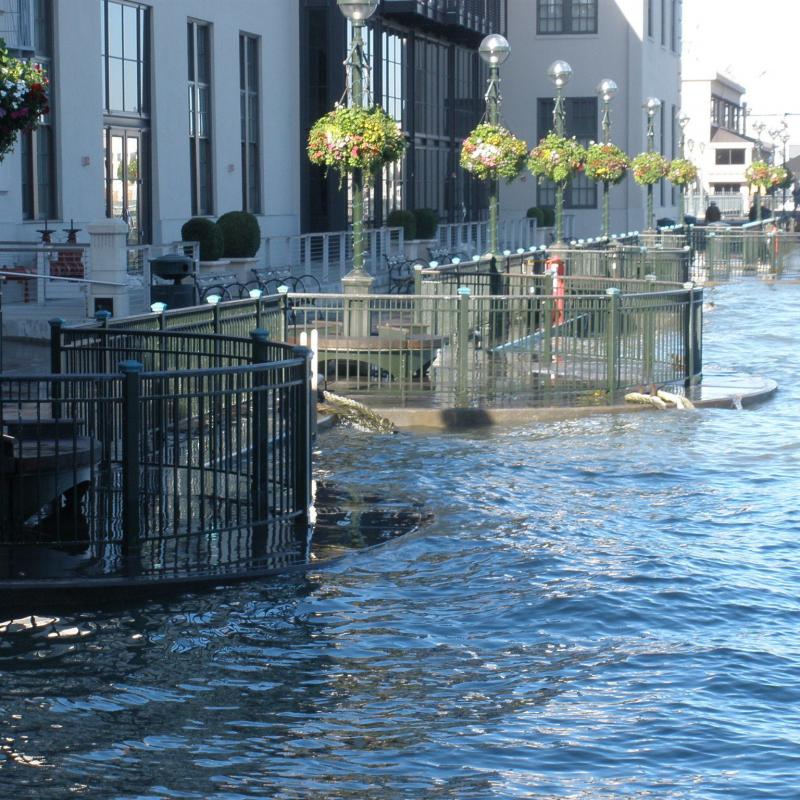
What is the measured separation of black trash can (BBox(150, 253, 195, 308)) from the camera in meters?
19.0

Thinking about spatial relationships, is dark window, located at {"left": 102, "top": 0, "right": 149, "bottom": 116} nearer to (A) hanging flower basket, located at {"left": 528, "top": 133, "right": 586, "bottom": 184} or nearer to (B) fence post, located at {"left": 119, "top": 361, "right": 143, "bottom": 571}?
(A) hanging flower basket, located at {"left": 528, "top": 133, "right": 586, "bottom": 184}

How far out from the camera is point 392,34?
164 ft

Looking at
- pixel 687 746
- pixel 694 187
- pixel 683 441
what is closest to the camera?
pixel 687 746

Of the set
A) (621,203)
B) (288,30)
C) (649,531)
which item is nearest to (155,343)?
(649,531)

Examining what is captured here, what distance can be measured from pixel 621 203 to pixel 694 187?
3859 cm

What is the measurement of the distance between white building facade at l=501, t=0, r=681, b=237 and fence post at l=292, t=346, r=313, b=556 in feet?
185

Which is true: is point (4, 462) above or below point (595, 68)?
below

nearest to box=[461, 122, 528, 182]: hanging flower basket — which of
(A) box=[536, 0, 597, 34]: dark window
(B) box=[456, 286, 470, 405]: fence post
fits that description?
(B) box=[456, 286, 470, 405]: fence post

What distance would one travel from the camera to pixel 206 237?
3148 cm

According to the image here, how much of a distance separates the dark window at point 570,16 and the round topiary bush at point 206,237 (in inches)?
1501

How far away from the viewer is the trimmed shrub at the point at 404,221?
45312 millimetres

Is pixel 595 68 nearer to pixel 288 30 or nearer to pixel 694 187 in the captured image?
pixel 288 30

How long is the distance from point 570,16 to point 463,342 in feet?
171

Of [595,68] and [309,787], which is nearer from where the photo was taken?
[309,787]
